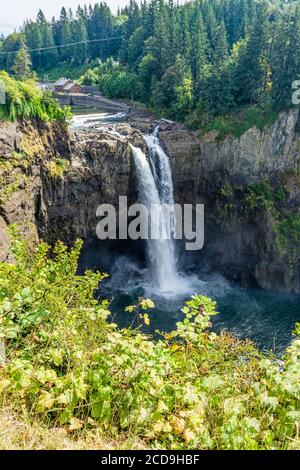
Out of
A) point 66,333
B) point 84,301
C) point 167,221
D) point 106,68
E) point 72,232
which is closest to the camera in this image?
point 66,333

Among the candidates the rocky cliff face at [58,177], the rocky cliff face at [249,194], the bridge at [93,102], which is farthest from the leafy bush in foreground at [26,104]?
the bridge at [93,102]

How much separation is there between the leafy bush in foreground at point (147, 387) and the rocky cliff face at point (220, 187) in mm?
17806

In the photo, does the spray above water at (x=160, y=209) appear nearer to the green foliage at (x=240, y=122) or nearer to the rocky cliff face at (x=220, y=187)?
the rocky cliff face at (x=220, y=187)

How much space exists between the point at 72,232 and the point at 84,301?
17905mm

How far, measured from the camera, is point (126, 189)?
84.1 feet

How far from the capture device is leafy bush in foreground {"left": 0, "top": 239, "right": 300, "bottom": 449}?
13.7 feet

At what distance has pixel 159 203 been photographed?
87.7ft

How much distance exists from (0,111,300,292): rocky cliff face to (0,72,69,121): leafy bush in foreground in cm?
112

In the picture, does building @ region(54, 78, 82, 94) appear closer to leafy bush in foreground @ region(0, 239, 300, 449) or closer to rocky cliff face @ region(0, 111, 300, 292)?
rocky cliff face @ region(0, 111, 300, 292)

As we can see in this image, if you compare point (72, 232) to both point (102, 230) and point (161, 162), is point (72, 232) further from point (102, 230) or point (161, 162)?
→ point (161, 162)

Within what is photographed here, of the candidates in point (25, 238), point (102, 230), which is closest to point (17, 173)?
point (25, 238)

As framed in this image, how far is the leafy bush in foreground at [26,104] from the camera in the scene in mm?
18641

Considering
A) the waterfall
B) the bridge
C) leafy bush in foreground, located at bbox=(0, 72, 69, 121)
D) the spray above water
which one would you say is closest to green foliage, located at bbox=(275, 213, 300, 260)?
the spray above water

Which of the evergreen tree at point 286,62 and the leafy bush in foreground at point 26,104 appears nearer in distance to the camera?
the leafy bush in foreground at point 26,104
